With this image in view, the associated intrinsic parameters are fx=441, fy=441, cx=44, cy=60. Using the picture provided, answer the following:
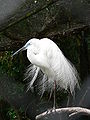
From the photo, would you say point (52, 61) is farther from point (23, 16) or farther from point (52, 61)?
point (23, 16)

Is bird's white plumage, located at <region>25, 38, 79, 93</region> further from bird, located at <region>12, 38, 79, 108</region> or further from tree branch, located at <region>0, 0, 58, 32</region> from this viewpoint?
tree branch, located at <region>0, 0, 58, 32</region>

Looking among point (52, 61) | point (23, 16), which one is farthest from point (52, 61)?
point (23, 16)

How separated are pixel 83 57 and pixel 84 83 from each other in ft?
0.44

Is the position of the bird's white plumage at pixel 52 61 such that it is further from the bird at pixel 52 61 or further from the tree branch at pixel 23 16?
the tree branch at pixel 23 16

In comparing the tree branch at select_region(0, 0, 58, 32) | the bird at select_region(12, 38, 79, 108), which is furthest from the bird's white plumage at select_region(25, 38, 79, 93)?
the tree branch at select_region(0, 0, 58, 32)

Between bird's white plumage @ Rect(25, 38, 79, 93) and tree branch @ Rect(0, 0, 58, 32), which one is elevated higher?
tree branch @ Rect(0, 0, 58, 32)

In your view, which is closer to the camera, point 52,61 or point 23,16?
point 23,16

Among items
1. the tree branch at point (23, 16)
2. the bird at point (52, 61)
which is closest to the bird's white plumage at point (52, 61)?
the bird at point (52, 61)

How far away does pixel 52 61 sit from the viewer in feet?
6.83

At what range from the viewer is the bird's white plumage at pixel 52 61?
2.03m

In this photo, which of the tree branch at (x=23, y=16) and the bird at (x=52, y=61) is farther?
the bird at (x=52, y=61)

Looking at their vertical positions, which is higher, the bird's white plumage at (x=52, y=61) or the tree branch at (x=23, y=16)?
the tree branch at (x=23, y=16)

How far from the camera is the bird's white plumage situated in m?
2.03

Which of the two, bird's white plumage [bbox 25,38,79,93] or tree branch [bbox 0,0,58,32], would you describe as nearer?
tree branch [bbox 0,0,58,32]
